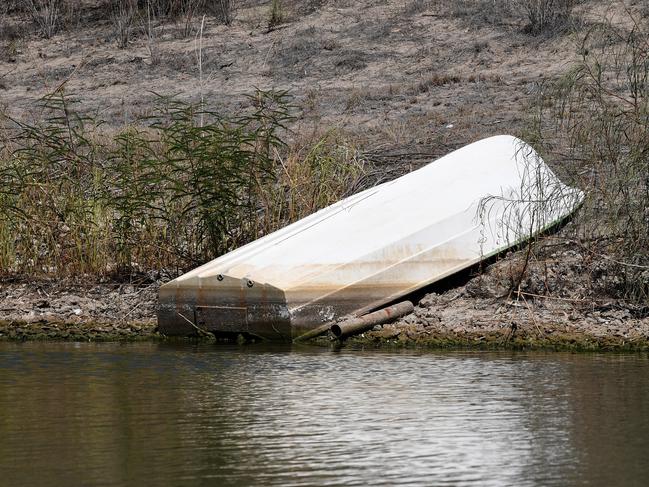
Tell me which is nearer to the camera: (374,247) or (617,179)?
(617,179)

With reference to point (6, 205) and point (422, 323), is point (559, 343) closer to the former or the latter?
point (422, 323)

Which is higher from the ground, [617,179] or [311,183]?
[311,183]

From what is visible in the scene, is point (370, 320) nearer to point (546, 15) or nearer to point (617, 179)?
point (617, 179)

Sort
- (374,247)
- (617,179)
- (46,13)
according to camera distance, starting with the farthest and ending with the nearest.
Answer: (46,13) → (374,247) → (617,179)

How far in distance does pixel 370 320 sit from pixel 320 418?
265 centimetres

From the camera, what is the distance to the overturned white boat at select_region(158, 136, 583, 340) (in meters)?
8.73

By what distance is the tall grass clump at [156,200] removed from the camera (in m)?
10.1

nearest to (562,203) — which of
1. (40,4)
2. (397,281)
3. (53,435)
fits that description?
(397,281)

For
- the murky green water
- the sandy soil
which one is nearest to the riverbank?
the murky green water

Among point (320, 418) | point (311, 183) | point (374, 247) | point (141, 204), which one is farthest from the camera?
point (311, 183)

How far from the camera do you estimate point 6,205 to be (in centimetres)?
1047

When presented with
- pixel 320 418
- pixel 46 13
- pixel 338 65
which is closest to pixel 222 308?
pixel 320 418

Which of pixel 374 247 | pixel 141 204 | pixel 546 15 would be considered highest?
pixel 546 15

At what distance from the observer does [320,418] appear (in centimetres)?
618
